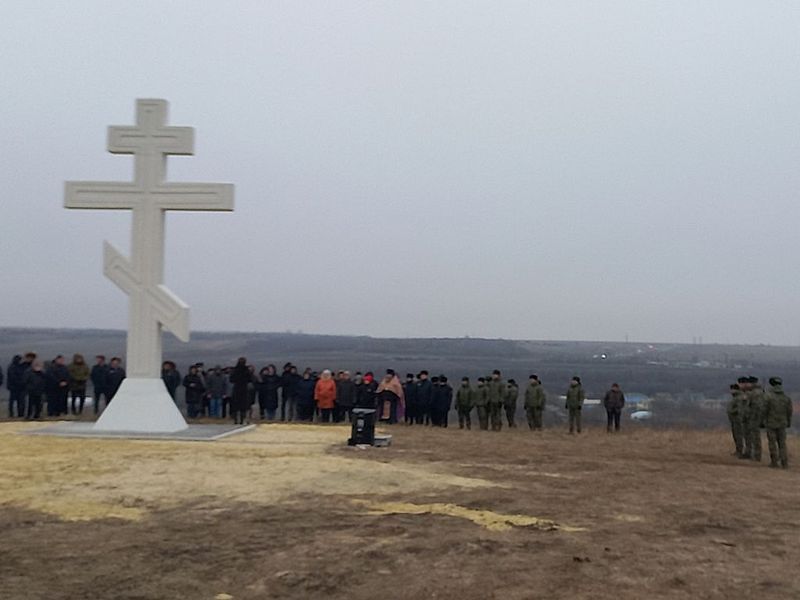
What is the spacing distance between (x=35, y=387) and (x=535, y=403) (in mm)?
11152

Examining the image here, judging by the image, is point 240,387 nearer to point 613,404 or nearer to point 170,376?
Answer: point 170,376

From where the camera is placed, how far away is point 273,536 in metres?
7.82

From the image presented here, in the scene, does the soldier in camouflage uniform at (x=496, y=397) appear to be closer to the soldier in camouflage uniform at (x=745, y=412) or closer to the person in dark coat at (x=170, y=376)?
the soldier in camouflage uniform at (x=745, y=412)

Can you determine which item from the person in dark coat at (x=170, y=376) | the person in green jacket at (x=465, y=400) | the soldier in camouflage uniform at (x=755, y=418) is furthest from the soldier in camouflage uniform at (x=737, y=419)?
the person in dark coat at (x=170, y=376)

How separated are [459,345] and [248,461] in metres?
105

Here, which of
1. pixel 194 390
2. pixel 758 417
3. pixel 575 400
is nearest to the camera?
pixel 758 417

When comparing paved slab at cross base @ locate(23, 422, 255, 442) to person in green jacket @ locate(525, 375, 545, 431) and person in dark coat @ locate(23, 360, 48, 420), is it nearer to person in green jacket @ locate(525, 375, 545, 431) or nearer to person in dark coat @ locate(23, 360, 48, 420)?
person in dark coat @ locate(23, 360, 48, 420)

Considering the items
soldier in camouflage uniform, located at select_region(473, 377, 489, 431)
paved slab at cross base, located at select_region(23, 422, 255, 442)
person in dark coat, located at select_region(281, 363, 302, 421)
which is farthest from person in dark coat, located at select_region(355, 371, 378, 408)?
paved slab at cross base, located at select_region(23, 422, 255, 442)

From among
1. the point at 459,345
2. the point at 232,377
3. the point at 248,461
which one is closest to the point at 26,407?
the point at 232,377

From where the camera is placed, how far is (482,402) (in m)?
20.2

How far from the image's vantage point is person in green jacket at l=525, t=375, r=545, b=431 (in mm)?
20125

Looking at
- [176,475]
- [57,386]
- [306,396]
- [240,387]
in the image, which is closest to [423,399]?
[306,396]

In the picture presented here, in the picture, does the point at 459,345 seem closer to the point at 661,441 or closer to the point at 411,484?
the point at 661,441

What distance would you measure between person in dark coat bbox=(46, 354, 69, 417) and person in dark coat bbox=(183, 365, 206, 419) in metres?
2.68
